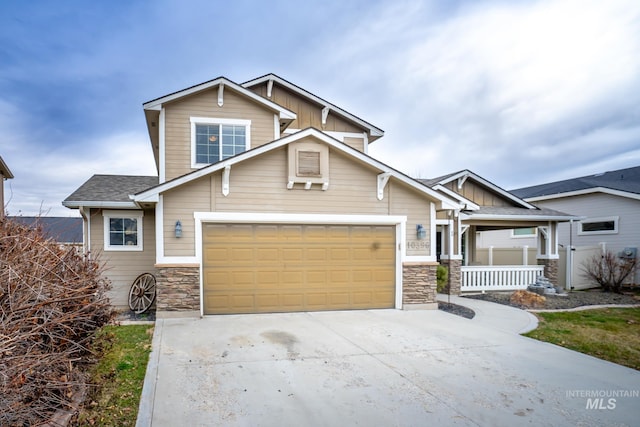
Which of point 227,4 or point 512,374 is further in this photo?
point 227,4

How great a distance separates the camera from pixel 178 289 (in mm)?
8336

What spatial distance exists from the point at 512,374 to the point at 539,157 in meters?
22.3

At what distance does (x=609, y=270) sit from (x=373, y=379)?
14161 millimetres

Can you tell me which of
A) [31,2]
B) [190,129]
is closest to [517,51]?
[190,129]

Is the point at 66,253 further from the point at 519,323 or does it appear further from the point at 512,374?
the point at 519,323

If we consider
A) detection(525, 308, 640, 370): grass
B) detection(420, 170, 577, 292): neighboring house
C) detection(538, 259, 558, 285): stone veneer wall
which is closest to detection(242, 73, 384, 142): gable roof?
detection(420, 170, 577, 292): neighboring house

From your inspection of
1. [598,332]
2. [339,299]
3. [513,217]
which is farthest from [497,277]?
[339,299]

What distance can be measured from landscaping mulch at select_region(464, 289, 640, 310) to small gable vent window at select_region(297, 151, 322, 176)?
6988 mm

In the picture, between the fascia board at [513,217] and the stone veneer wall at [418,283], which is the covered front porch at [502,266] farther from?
the stone veneer wall at [418,283]

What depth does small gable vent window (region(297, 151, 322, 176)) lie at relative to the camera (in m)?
8.95

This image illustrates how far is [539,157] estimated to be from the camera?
23484 mm

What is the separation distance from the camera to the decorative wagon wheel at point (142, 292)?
33.1ft

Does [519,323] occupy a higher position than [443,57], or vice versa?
[443,57]

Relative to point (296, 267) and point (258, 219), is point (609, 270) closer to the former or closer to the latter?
point (296, 267)
